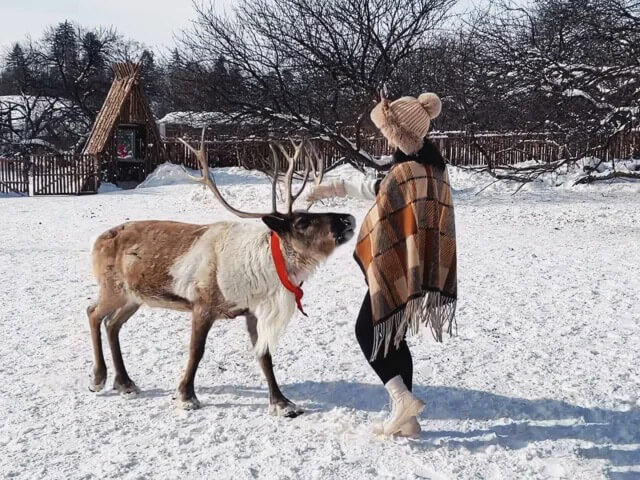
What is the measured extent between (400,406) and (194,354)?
4.62 ft

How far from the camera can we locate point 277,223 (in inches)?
168

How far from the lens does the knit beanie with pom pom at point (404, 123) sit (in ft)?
12.2

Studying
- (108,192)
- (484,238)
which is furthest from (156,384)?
(108,192)

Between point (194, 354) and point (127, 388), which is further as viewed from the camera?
point (127, 388)

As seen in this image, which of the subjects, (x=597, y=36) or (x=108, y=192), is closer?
(x=597, y=36)

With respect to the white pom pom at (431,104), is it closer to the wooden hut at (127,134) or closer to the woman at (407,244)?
the woman at (407,244)

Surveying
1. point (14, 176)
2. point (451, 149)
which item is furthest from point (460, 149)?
point (14, 176)

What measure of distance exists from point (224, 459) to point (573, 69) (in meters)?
12.9

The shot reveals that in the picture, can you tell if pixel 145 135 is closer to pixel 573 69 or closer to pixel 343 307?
pixel 573 69

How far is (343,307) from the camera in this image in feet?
22.9

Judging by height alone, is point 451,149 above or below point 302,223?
above

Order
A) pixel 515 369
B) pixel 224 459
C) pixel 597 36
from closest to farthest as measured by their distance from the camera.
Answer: pixel 224 459 < pixel 515 369 < pixel 597 36

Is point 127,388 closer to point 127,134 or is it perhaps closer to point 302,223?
point 302,223

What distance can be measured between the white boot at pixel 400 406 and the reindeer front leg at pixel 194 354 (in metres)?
1.26
